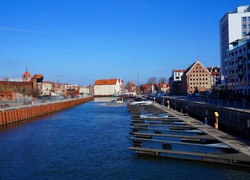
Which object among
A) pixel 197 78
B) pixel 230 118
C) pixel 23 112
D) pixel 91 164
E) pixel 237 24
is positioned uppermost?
pixel 237 24

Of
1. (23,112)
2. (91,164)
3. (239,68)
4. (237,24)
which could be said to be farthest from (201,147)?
(237,24)

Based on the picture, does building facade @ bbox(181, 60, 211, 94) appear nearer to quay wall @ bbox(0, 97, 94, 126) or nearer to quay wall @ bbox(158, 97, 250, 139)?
quay wall @ bbox(0, 97, 94, 126)

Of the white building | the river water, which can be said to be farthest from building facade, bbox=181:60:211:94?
the river water

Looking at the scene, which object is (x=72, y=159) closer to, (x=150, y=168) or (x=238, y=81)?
(x=150, y=168)

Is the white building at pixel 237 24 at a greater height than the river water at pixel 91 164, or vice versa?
the white building at pixel 237 24

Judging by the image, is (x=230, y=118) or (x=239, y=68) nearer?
(x=230, y=118)

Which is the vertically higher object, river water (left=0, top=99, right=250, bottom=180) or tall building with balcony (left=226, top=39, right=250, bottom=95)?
tall building with balcony (left=226, top=39, right=250, bottom=95)

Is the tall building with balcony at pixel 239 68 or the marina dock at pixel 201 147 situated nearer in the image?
the marina dock at pixel 201 147

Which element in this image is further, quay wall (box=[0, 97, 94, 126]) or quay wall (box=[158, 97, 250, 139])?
quay wall (box=[0, 97, 94, 126])

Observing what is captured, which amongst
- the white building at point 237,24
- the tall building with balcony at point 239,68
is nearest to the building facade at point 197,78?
the white building at point 237,24

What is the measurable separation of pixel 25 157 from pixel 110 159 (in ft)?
22.3

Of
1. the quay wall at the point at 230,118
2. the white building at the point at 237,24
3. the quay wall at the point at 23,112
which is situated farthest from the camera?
the white building at the point at 237,24

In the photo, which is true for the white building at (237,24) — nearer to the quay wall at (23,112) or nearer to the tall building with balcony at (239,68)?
the tall building with balcony at (239,68)

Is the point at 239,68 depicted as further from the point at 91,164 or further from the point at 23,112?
the point at 91,164
